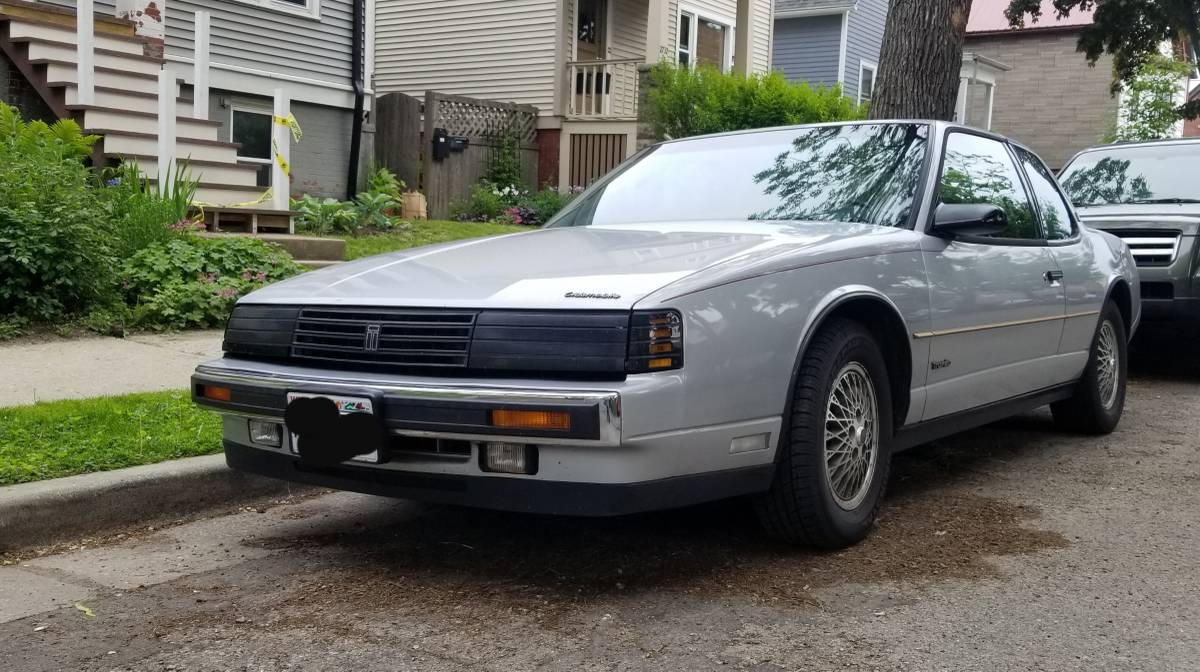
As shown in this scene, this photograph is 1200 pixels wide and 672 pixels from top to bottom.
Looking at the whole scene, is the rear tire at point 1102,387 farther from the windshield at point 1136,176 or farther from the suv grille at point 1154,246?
the windshield at point 1136,176

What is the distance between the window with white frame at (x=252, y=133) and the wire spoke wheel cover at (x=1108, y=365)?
1055 centimetres

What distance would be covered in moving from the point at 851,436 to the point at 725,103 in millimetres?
14394

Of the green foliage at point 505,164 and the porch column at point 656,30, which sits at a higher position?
the porch column at point 656,30

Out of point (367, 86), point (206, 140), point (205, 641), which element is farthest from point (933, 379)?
point (367, 86)

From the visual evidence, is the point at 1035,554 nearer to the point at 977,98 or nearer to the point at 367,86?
the point at 367,86

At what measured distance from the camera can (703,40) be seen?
24031 mm

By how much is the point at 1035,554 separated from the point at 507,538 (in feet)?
6.11

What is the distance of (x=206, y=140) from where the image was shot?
11.0 m

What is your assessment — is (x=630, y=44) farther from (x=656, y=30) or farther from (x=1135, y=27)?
(x=1135, y=27)

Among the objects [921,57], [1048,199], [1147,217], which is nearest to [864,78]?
[921,57]

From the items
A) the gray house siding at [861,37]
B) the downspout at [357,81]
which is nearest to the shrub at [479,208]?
the downspout at [357,81]

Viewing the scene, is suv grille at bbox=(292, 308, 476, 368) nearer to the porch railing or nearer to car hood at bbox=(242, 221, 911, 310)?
car hood at bbox=(242, 221, 911, 310)

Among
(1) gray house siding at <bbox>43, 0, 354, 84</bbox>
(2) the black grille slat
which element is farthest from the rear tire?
(1) gray house siding at <bbox>43, 0, 354, 84</bbox>

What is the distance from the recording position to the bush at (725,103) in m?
17.8
